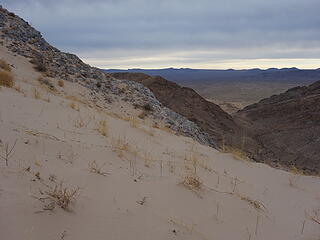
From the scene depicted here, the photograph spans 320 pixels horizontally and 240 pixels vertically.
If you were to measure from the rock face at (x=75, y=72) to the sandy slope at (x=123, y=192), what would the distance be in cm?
675

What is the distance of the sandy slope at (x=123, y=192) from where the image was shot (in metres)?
2.76

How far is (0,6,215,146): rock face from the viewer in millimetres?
13672

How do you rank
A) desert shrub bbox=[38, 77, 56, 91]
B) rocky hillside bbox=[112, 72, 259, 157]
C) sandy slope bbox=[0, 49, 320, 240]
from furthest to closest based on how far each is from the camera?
rocky hillside bbox=[112, 72, 259, 157] → desert shrub bbox=[38, 77, 56, 91] → sandy slope bbox=[0, 49, 320, 240]

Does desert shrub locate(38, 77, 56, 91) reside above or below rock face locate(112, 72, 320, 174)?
above

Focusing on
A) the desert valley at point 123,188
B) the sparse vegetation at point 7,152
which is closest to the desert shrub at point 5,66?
the desert valley at point 123,188

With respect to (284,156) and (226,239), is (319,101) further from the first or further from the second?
(226,239)

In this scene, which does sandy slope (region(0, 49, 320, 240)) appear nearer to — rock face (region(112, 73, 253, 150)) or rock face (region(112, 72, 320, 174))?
rock face (region(112, 72, 320, 174))

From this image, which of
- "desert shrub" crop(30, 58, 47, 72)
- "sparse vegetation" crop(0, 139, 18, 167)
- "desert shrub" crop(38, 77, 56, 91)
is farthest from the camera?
"desert shrub" crop(30, 58, 47, 72)

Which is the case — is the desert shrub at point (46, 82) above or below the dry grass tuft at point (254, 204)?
above

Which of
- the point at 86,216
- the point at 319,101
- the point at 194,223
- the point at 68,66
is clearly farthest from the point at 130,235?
the point at 319,101

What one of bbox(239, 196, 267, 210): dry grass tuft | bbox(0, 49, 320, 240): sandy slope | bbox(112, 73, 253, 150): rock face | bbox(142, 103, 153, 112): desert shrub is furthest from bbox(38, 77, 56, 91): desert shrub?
bbox(112, 73, 253, 150): rock face

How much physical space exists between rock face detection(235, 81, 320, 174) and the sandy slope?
10.8 metres

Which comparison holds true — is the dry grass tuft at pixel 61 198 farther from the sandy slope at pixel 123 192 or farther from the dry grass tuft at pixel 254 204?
the dry grass tuft at pixel 254 204

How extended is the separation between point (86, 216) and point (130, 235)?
418 millimetres
